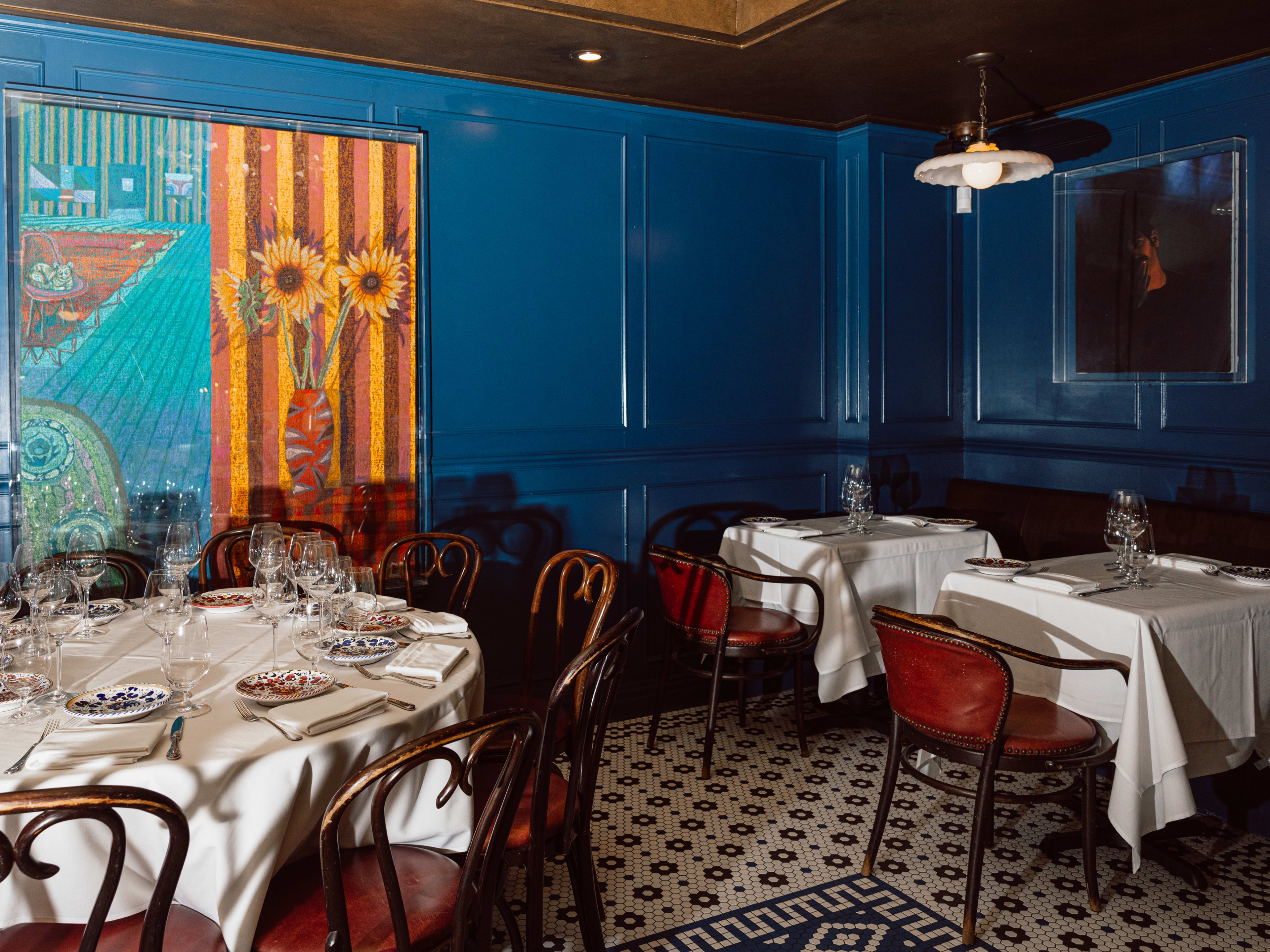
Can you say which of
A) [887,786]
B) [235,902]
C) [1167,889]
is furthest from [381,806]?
[1167,889]

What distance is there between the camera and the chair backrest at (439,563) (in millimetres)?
3496

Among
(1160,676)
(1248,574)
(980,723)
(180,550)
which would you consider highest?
(180,550)

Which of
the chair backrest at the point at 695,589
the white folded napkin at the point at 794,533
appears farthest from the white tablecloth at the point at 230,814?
the white folded napkin at the point at 794,533

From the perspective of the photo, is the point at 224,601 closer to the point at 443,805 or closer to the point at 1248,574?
the point at 443,805

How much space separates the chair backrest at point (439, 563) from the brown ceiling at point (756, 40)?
1788 millimetres

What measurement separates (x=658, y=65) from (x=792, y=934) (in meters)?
3.12

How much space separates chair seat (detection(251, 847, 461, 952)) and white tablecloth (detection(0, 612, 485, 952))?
0.15 ft

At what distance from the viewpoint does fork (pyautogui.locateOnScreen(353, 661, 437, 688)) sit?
219 cm

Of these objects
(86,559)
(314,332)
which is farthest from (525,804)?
(314,332)

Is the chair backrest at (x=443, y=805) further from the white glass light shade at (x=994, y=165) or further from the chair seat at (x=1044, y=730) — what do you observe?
the white glass light shade at (x=994, y=165)

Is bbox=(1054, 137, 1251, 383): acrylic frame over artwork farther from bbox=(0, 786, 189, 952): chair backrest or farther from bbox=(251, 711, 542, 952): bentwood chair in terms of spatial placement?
bbox=(0, 786, 189, 952): chair backrest

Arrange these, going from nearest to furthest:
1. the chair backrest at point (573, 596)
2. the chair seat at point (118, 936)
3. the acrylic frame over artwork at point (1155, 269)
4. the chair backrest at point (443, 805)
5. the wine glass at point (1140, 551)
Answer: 1. the chair backrest at point (443, 805)
2. the chair seat at point (118, 936)
3. the chair backrest at point (573, 596)
4. the wine glass at point (1140, 551)
5. the acrylic frame over artwork at point (1155, 269)

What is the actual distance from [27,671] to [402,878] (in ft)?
2.72

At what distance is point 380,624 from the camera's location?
103 inches
